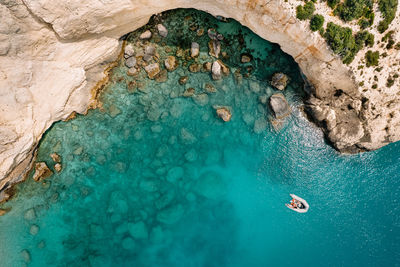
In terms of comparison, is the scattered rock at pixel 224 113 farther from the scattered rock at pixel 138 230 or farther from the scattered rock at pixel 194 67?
the scattered rock at pixel 138 230

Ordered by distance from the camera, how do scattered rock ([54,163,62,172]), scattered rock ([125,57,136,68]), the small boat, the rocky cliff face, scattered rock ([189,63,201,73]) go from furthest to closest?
the small boat, scattered rock ([189,63,201,73]), scattered rock ([125,57,136,68]), scattered rock ([54,163,62,172]), the rocky cliff face

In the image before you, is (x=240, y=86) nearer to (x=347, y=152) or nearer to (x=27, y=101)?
(x=347, y=152)

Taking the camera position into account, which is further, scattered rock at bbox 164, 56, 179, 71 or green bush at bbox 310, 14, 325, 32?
scattered rock at bbox 164, 56, 179, 71

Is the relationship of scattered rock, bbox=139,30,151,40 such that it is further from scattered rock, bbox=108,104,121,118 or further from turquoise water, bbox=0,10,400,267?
scattered rock, bbox=108,104,121,118

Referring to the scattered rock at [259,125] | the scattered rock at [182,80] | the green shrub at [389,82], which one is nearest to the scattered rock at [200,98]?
the scattered rock at [182,80]

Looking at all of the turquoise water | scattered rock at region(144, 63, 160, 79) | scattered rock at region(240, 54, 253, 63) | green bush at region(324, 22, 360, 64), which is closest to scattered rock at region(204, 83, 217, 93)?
the turquoise water

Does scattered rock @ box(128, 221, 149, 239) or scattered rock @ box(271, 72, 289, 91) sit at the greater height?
scattered rock @ box(271, 72, 289, 91)

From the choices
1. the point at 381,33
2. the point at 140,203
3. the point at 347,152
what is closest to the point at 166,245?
the point at 140,203

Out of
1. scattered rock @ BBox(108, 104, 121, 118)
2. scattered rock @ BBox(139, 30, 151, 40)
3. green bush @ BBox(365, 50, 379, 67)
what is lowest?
scattered rock @ BBox(108, 104, 121, 118)
